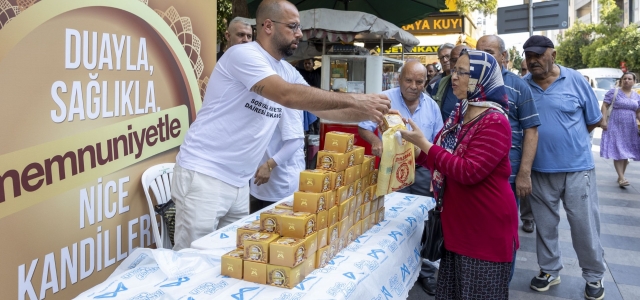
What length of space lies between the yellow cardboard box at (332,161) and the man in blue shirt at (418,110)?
1.64 meters

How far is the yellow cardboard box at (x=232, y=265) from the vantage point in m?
2.17

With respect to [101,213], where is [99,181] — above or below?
above

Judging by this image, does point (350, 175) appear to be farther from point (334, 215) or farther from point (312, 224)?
point (312, 224)

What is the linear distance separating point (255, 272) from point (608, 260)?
4.76m

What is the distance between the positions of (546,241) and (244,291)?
3.24 meters

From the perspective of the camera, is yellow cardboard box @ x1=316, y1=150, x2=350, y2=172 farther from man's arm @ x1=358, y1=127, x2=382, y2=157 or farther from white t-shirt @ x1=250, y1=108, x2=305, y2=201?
man's arm @ x1=358, y1=127, x2=382, y2=157

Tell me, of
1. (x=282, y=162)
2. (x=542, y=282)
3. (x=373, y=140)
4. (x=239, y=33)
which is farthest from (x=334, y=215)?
(x=542, y=282)

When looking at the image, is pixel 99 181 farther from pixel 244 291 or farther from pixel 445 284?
pixel 445 284

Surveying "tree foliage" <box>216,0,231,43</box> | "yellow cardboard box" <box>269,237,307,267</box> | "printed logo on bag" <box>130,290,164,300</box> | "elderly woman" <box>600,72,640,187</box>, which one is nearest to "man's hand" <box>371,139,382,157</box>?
"yellow cardboard box" <box>269,237,307,267</box>

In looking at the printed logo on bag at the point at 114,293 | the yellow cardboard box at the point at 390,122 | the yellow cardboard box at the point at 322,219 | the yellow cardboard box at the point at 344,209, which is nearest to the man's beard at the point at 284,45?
the yellow cardboard box at the point at 390,122

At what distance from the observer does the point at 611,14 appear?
3700 centimetres

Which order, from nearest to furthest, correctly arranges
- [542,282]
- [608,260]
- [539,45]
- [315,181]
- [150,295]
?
[150,295] → [315,181] → [539,45] → [542,282] → [608,260]

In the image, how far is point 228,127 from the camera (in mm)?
2904

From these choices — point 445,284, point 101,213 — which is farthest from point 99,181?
point 445,284
